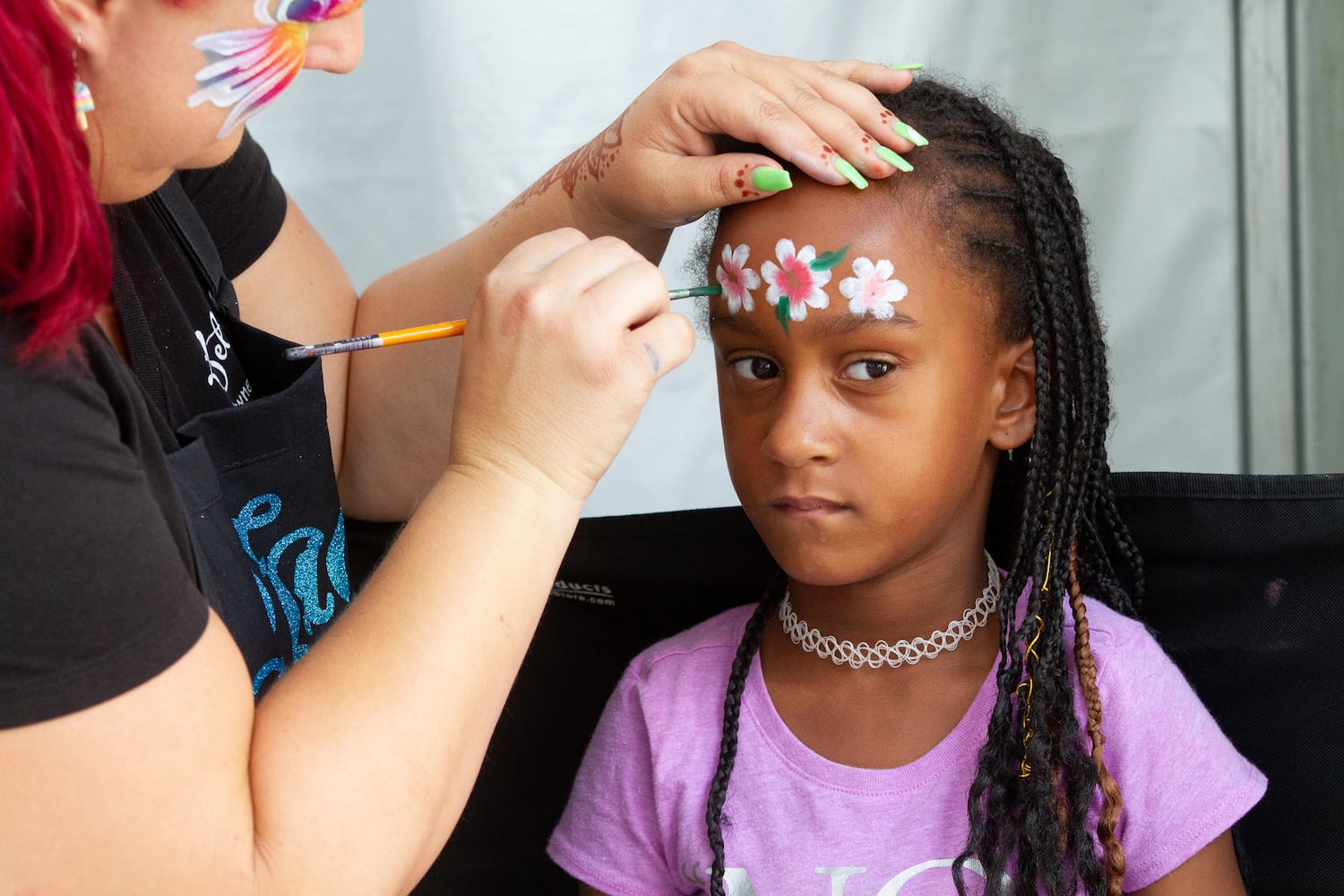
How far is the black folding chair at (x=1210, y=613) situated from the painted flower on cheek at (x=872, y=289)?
1.08 feet

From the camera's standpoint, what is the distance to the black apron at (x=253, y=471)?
38.4 inches

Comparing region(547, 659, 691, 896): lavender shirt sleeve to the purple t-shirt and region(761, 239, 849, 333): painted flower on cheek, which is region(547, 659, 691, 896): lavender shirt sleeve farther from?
region(761, 239, 849, 333): painted flower on cheek

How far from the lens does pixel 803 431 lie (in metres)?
1.03

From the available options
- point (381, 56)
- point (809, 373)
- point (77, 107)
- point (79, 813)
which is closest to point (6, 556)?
point (79, 813)

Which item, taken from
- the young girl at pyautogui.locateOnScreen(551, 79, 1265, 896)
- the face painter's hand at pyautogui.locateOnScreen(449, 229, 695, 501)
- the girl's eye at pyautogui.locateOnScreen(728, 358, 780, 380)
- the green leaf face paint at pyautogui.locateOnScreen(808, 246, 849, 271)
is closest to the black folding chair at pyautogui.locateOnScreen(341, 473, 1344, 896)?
the young girl at pyautogui.locateOnScreen(551, 79, 1265, 896)

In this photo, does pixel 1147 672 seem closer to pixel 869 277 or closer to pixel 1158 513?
pixel 1158 513

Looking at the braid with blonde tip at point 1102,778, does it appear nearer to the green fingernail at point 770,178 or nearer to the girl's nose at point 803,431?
the girl's nose at point 803,431

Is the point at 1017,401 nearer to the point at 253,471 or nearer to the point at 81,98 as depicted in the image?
the point at 253,471

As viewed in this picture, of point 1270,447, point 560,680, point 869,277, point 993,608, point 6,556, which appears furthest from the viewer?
point 1270,447

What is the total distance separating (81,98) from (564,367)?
33cm

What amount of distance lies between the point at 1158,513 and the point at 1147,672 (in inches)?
6.7

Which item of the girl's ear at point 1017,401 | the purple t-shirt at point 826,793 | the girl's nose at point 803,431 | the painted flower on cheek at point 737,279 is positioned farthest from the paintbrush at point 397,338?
the purple t-shirt at point 826,793

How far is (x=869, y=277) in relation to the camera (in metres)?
1.02

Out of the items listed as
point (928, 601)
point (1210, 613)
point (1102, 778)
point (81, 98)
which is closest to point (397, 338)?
point (81, 98)
